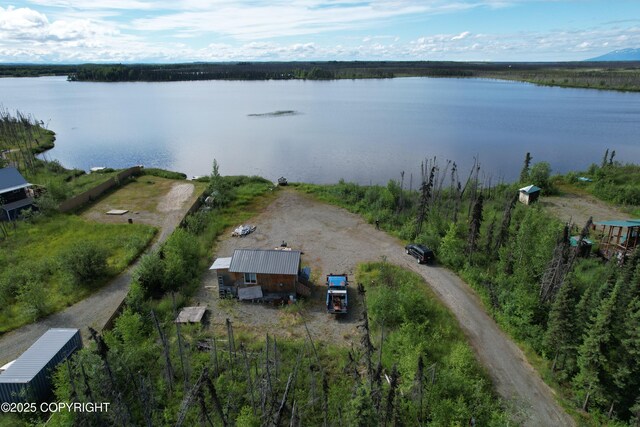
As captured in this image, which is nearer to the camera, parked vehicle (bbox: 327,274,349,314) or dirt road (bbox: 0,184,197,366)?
dirt road (bbox: 0,184,197,366)

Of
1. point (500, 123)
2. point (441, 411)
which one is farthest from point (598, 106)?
point (441, 411)

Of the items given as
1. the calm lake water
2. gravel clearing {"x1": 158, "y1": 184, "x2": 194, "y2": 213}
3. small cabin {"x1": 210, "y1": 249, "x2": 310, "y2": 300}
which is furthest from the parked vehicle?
the calm lake water

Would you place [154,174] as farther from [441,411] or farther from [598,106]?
[598,106]

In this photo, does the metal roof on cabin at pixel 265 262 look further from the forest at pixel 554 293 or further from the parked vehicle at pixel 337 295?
the forest at pixel 554 293

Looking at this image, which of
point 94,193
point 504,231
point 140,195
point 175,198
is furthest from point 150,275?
point 504,231

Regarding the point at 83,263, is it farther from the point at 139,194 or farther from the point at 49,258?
the point at 139,194

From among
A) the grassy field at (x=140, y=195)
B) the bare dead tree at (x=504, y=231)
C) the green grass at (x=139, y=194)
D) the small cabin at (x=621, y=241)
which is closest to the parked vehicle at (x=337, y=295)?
the bare dead tree at (x=504, y=231)

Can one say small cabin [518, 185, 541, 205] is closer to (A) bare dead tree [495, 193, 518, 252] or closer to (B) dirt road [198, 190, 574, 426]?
(A) bare dead tree [495, 193, 518, 252]
